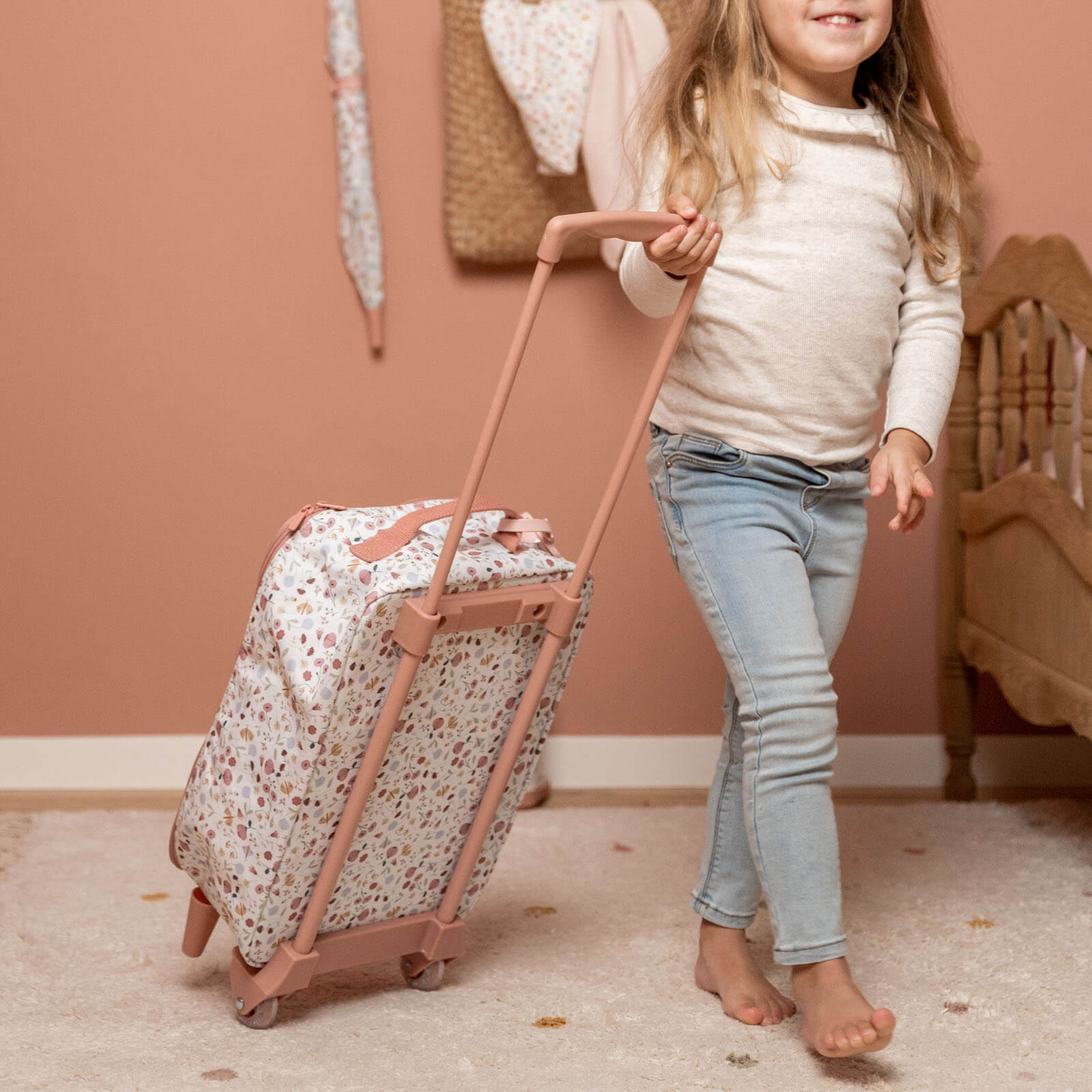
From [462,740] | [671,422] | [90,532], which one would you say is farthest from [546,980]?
[90,532]

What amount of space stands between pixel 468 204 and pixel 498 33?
23 centimetres

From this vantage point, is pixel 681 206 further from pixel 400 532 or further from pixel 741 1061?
pixel 741 1061

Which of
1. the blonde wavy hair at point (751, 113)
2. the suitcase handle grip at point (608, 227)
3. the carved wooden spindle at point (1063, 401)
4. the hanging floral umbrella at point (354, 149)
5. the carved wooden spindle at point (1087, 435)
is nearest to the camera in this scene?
the suitcase handle grip at point (608, 227)

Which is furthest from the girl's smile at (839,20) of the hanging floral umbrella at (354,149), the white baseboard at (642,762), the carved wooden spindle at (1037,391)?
the white baseboard at (642,762)

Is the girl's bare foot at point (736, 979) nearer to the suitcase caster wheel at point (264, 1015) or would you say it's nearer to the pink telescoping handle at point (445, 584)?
the pink telescoping handle at point (445, 584)

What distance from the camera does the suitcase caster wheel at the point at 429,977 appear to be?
132 centimetres

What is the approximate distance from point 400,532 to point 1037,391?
94 cm

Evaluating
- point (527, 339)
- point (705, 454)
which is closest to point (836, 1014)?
point (705, 454)

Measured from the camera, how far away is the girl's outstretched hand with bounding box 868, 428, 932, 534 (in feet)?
3.87

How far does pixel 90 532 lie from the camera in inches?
77.6

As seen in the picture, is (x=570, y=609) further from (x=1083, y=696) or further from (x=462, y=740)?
(x=1083, y=696)

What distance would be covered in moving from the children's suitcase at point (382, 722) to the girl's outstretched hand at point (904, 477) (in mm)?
225

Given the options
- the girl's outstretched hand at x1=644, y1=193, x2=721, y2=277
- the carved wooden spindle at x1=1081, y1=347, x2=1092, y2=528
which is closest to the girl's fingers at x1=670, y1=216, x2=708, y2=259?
the girl's outstretched hand at x1=644, y1=193, x2=721, y2=277

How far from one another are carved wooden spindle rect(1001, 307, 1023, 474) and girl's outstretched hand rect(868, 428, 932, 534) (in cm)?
60
